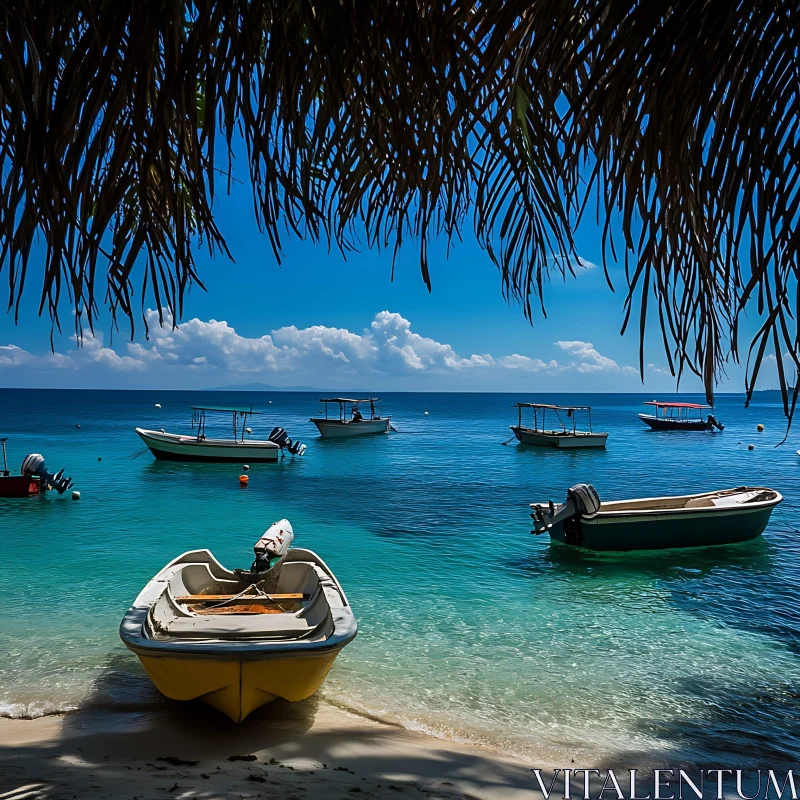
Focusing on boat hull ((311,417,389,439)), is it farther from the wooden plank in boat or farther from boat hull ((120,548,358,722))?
boat hull ((120,548,358,722))

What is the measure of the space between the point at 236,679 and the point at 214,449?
26263mm

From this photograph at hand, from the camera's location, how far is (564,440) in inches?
1569

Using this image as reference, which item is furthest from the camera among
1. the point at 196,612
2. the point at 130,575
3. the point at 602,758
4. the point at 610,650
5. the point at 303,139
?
the point at 130,575

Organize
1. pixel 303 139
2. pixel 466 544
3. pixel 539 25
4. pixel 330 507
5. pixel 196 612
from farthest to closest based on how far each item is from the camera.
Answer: pixel 330 507 < pixel 466 544 < pixel 196 612 < pixel 303 139 < pixel 539 25

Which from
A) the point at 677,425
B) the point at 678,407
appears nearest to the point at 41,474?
the point at 678,407

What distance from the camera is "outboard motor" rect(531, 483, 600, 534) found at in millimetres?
14336

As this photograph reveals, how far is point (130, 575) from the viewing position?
1357 cm

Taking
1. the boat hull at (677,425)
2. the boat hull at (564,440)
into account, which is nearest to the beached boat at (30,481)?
the boat hull at (564,440)

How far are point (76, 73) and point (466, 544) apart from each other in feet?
52.6

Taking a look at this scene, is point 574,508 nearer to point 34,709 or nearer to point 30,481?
point 34,709

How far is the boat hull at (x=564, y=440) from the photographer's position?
3994 cm

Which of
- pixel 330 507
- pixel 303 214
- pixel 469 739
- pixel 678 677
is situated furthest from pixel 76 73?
pixel 330 507

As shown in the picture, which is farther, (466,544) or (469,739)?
(466,544)

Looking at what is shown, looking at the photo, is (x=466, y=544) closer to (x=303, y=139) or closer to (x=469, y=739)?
(x=469, y=739)
